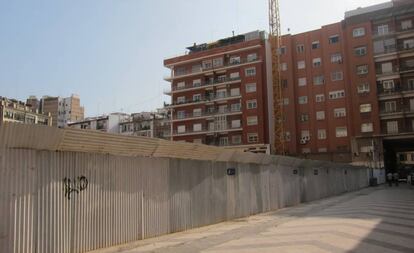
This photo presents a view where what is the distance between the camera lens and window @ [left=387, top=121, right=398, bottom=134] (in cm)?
6456

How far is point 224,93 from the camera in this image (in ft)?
259

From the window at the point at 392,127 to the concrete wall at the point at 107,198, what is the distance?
49627 mm

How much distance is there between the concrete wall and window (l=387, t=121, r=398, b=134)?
49.6 metres

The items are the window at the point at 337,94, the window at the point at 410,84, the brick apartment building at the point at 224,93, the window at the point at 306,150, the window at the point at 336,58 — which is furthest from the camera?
the brick apartment building at the point at 224,93

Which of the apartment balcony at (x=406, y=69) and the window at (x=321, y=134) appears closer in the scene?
the apartment balcony at (x=406, y=69)

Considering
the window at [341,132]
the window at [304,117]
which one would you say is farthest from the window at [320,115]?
the window at [341,132]

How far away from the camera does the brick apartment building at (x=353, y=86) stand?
2566 inches

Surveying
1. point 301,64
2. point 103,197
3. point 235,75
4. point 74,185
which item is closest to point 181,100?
point 235,75

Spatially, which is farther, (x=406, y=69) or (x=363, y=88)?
(x=363, y=88)

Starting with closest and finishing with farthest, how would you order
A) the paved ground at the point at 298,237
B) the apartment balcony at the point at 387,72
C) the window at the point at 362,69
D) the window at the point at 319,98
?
1. the paved ground at the point at 298,237
2. the apartment balcony at the point at 387,72
3. the window at the point at 362,69
4. the window at the point at 319,98

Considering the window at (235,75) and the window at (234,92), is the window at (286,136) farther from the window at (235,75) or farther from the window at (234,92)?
the window at (235,75)

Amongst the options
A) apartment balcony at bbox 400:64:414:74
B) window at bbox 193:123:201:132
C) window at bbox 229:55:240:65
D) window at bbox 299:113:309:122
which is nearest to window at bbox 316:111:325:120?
window at bbox 299:113:309:122

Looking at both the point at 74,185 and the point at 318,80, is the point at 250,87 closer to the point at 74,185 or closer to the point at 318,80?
the point at 318,80

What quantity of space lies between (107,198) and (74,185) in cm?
137
